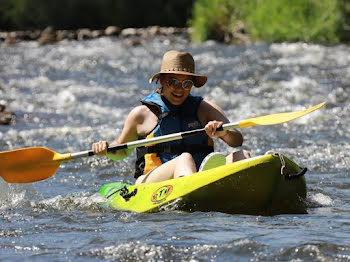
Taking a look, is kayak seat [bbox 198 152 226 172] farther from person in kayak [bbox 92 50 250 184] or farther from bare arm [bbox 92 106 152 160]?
bare arm [bbox 92 106 152 160]

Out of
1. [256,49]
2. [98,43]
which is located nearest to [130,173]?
[256,49]

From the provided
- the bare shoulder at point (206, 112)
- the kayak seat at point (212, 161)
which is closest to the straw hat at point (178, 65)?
the bare shoulder at point (206, 112)

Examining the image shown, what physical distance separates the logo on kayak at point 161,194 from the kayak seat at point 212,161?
22cm

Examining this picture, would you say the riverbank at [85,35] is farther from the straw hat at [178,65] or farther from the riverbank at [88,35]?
the straw hat at [178,65]

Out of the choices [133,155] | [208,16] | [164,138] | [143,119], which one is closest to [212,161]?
[164,138]

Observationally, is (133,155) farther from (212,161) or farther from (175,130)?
(212,161)

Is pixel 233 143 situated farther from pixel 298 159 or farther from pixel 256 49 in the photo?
pixel 256 49

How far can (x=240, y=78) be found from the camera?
1217 cm

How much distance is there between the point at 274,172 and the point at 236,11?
56.0 feet

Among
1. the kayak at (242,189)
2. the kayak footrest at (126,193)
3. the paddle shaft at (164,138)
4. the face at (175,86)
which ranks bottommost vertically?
the kayak at (242,189)

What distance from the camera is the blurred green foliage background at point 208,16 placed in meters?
16.6

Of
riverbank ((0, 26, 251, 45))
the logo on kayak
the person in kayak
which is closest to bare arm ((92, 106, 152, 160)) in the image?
the person in kayak

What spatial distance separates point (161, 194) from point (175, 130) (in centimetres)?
58

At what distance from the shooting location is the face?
4.95 metres
